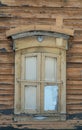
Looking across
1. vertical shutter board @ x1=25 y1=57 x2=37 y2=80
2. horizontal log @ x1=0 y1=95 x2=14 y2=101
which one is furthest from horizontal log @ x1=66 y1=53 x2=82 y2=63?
horizontal log @ x1=0 y1=95 x2=14 y2=101

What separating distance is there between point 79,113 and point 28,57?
149cm

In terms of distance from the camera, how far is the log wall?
309 inches

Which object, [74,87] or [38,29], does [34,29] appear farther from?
[74,87]

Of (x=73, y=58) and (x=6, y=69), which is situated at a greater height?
(x=73, y=58)

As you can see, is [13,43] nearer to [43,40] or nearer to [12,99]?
[43,40]

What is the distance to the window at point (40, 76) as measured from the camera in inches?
308

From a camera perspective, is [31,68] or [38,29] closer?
[38,29]

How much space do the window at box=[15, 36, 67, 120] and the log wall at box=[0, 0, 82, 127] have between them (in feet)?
0.48

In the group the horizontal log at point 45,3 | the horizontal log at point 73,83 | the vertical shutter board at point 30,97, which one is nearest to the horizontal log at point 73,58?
the horizontal log at point 73,83

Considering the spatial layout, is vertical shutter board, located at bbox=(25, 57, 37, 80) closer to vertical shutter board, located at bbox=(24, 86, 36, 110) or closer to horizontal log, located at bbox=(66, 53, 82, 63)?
vertical shutter board, located at bbox=(24, 86, 36, 110)

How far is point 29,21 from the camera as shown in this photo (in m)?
7.85

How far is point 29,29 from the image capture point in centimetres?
773

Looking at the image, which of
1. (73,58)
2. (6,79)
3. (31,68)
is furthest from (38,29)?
(6,79)

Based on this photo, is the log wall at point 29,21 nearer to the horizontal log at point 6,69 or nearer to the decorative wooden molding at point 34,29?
the horizontal log at point 6,69
